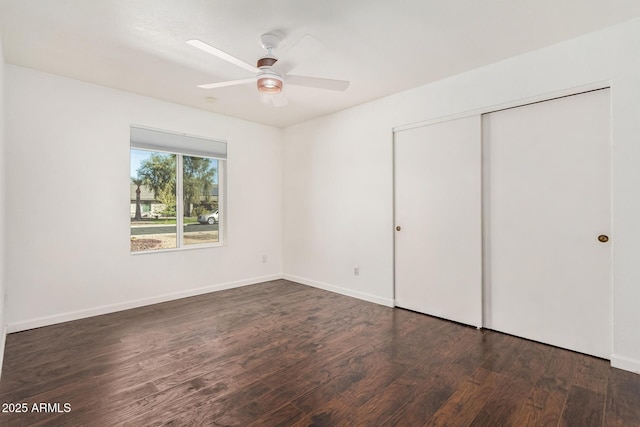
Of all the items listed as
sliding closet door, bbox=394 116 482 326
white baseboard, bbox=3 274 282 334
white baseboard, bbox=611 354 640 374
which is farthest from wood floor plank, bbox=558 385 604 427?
white baseboard, bbox=3 274 282 334

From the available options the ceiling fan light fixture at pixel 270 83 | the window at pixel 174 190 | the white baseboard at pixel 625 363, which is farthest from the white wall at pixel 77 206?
the white baseboard at pixel 625 363

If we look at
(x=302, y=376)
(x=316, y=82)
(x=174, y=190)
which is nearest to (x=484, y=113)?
(x=316, y=82)

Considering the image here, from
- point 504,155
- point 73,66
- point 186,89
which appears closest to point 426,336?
point 504,155

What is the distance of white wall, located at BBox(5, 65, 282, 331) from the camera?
10.0 feet

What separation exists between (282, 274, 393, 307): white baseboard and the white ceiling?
2590mm

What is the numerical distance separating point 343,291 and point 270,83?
2906 mm

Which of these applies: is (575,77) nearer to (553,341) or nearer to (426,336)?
(553,341)

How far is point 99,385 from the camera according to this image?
2107mm

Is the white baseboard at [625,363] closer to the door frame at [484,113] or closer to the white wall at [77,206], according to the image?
the door frame at [484,113]

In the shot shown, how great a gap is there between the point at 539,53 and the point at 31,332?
5.37m

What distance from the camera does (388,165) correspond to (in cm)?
386

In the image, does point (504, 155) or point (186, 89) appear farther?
point (186, 89)

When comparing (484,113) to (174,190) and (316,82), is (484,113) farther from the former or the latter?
(174,190)

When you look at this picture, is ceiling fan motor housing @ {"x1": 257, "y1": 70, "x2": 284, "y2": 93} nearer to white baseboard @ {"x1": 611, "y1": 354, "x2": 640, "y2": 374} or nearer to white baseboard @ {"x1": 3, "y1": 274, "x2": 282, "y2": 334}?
white baseboard @ {"x1": 3, "y1": 274, "x2": 282, "y2": 334}
